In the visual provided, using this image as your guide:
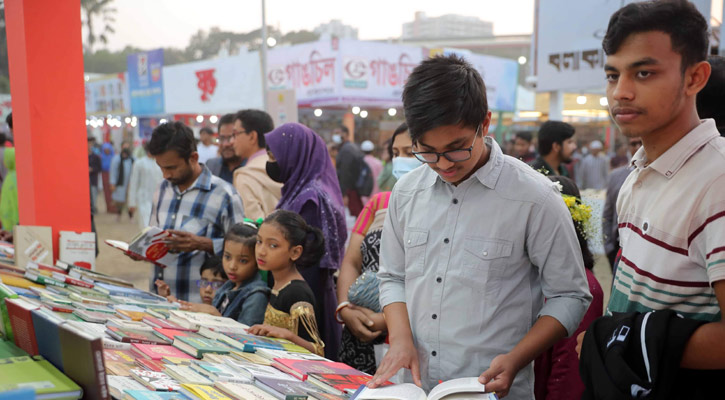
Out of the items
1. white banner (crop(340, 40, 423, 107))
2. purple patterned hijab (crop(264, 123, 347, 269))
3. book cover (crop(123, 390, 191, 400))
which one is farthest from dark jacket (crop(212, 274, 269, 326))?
white banner (crop(340, 40, 423, 107))

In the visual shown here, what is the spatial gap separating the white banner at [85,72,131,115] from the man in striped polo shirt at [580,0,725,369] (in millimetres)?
19919

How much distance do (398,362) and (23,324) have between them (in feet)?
3.13

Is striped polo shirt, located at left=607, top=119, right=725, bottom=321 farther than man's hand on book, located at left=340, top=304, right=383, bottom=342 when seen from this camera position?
No

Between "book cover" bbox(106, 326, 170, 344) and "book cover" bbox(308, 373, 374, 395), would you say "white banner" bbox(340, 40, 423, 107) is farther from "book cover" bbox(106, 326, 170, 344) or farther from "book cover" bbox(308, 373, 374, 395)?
"book cover" bbox(308, 373, 374, 395)

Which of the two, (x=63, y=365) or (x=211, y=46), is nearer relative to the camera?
(x=63, y=365)

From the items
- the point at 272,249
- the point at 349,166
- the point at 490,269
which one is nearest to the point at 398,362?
the point at 490,269

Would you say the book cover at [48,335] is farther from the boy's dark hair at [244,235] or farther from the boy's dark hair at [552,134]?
the boy's dark hair at [552,134]

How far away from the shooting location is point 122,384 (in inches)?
61.9

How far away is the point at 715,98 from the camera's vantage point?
181 centimetres

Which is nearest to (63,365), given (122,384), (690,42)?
(122,384)

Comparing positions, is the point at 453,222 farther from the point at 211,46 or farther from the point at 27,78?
the point at 211,46

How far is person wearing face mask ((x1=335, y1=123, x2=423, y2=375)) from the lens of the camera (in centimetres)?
252

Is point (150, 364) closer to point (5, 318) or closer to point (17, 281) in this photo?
point (5, 318)

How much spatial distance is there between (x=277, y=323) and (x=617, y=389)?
1.68 meters
